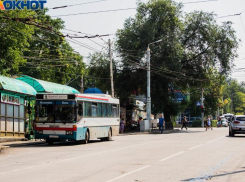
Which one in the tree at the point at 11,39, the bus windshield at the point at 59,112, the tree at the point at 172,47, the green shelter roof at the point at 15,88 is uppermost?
the tree at the point at 172,47

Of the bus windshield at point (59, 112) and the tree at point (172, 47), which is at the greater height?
the tree at point (172, 47)

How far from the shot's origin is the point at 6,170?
12695 millimetres

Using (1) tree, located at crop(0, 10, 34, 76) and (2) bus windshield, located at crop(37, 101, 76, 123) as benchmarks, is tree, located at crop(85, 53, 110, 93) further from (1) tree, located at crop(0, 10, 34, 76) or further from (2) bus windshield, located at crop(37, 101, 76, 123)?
(1) tree, located at crop(0, 10, 34, 76)

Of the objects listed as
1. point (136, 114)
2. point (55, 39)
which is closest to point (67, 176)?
point (55, 39)

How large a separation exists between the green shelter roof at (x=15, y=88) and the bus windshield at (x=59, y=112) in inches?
150

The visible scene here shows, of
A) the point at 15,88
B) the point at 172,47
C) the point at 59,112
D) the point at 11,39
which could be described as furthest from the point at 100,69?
the point at 11,39

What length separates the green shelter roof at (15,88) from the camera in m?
27.6

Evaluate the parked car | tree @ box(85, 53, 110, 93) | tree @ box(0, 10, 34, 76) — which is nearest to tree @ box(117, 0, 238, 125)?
tree @ box(85, 53, 110, 93)

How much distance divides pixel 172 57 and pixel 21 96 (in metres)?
23.0

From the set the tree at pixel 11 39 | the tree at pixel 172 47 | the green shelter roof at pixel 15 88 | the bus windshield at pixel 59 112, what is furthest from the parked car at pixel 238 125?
the tree at pixel 11 39

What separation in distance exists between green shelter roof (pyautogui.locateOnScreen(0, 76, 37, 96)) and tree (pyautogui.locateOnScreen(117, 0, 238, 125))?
70.4ft

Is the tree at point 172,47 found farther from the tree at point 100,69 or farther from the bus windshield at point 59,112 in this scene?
the bus windshield at point 59,112

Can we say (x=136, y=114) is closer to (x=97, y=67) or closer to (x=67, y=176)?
(x=97, y=67)

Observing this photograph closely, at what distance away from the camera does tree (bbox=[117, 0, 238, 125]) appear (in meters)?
50.2
